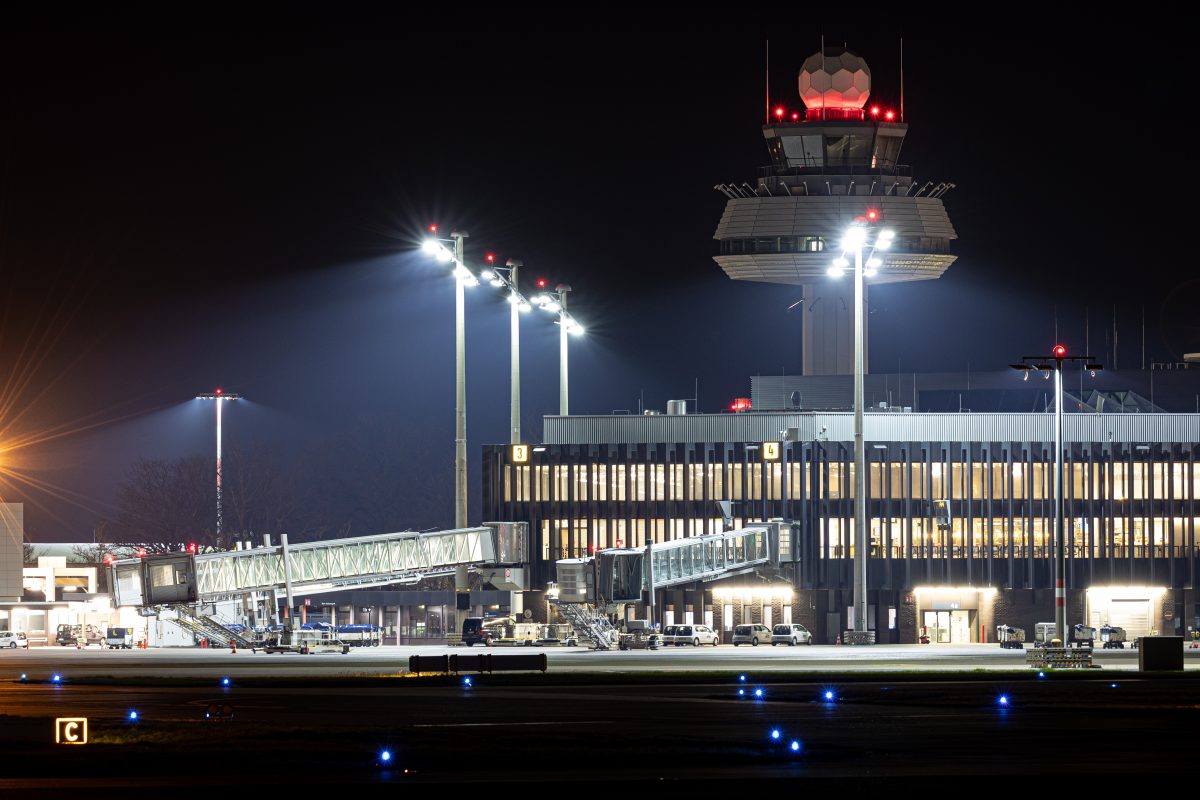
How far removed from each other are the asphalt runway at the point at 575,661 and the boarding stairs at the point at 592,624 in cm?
186

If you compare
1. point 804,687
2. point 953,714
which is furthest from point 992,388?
point 953,714

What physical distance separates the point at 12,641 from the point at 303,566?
25.1 metres

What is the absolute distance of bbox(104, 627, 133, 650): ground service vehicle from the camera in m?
111

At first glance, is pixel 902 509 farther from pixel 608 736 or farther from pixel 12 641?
pixel 608 736

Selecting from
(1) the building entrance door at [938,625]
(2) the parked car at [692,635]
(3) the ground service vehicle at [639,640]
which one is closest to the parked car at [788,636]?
(2) the parked car at [692,635]

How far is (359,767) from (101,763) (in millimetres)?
4878

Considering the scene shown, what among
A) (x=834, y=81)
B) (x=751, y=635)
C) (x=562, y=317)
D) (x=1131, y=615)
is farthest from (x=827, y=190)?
(x=751, y=635)

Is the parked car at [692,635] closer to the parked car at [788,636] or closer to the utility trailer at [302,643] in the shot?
the parked car at [788,636]

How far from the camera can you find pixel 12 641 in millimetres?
117688

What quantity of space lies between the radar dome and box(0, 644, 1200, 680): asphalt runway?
54.2m

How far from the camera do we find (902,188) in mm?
145750

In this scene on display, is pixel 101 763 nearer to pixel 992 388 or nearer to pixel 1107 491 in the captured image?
pixel 1107 491

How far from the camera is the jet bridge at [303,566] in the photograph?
9444cm

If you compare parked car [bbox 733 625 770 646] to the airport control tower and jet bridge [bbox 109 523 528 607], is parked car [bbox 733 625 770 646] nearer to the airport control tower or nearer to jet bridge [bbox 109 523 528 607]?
jet bridge [bbox 109 523 528 607]
